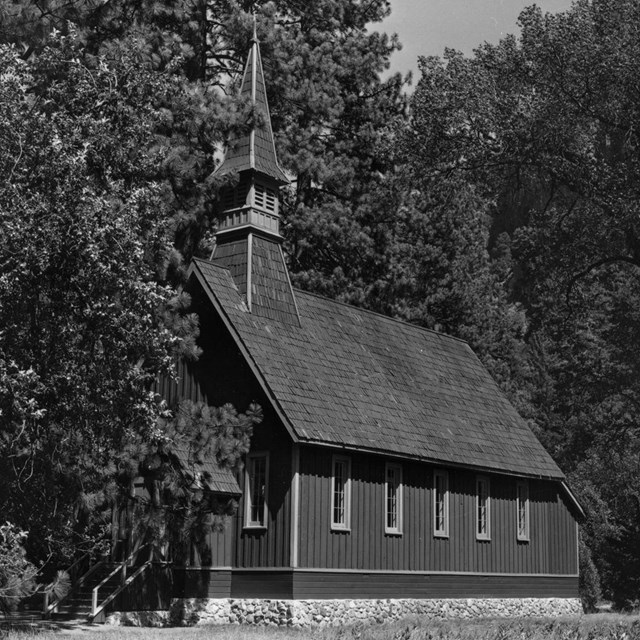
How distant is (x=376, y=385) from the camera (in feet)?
93.4

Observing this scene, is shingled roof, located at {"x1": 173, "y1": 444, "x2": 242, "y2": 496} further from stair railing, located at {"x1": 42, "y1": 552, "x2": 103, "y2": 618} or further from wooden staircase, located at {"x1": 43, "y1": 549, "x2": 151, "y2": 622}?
stair railing, located at {"x1": 42, "y1": 552, "x2": 103, "y2": 618}

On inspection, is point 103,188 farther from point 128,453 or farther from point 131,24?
point 131,24

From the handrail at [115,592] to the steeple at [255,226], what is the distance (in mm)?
6785

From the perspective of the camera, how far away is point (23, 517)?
17531mm

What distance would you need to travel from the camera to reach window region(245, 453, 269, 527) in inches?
961

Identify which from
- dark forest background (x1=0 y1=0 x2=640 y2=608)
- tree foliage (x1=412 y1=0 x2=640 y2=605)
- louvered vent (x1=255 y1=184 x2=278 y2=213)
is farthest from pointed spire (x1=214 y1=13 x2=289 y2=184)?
tree foliage (x1=412 y1=0 x2=640 y2=605)

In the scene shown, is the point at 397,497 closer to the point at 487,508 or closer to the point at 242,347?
the point at 487,508

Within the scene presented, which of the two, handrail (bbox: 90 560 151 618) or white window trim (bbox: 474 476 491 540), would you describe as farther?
white window trim (bbox: 474 476 491 540)

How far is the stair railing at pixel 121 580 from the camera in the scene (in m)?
22.6

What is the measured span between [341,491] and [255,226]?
7256 millimetres

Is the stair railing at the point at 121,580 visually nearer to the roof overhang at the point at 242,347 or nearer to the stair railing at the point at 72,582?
the stair railing at the point at 72,582

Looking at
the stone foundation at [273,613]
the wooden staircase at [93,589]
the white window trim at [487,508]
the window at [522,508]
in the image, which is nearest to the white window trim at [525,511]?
the window at [522,508]

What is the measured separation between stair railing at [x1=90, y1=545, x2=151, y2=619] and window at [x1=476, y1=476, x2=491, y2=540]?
1005 cm

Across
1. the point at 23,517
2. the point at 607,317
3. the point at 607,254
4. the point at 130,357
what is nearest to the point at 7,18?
the point at 130,357
